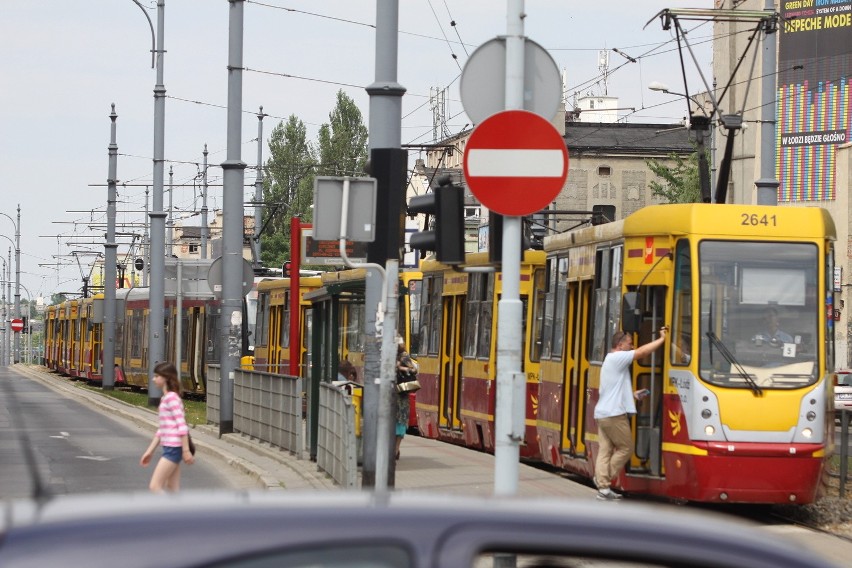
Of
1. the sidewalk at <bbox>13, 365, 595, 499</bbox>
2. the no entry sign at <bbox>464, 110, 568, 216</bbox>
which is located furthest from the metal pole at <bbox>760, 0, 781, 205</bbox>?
the no entry sign at <bbox>464, 110, 568, 216</bbox>

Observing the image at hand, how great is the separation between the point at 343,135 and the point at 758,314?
7887cm

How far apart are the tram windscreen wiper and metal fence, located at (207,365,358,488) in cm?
346

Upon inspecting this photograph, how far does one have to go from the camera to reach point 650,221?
50.5 ft

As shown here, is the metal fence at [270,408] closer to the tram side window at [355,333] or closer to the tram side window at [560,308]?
the tram side window at [355,333]

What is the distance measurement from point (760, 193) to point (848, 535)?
900cm

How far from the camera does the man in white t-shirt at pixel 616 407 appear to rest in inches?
593

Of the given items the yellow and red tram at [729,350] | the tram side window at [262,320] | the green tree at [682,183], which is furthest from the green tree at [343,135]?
the yellow and red tram at [729,350]

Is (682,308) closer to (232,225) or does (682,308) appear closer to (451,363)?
(451,363)

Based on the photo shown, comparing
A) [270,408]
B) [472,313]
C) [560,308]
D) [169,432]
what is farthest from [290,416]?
[169,432]

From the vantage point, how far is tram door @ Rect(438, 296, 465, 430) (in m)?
24.2

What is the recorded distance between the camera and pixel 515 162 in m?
8.48

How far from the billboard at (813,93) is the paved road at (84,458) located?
103 feet

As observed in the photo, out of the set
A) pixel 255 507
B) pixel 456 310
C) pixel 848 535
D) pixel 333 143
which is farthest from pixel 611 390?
pixel 333 143

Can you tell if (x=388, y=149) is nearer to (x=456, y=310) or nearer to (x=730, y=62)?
(x=456, y=310)
